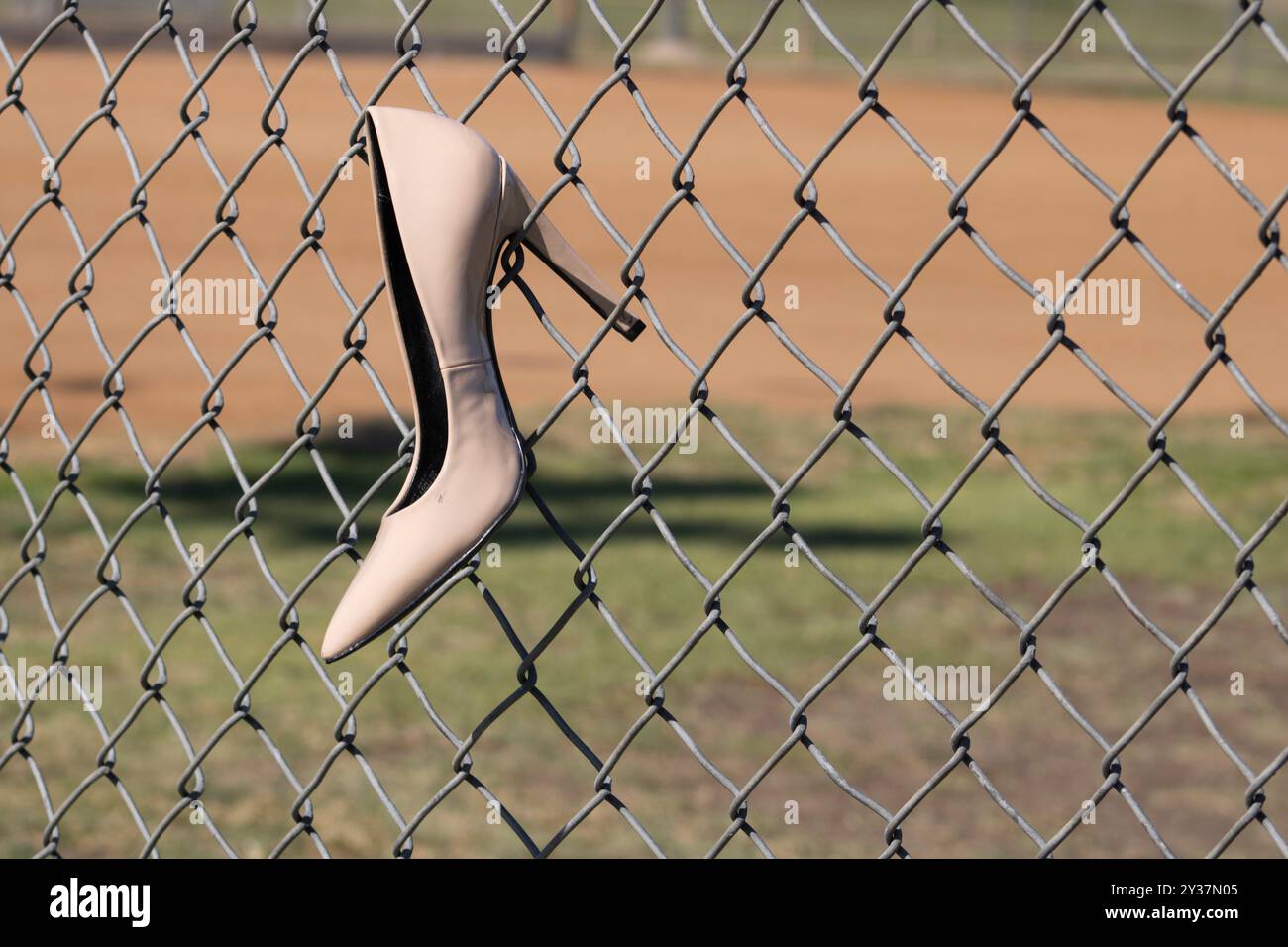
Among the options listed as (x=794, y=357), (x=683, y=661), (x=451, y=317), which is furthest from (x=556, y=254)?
(x=683, y=661)

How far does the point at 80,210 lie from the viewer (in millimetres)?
12891

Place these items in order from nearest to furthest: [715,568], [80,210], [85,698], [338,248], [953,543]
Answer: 1. [85,698]
2. [715,568]
3. [953,543]
4. [338,248]
5. [80,210]

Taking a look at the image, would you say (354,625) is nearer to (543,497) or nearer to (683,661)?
(683,661)

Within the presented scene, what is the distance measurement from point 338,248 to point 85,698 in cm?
978

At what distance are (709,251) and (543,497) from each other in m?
6.74

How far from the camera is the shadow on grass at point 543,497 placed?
240 inches

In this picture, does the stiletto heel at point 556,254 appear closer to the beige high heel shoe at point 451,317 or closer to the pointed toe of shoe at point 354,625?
the beige high heel shoe at point 451,317

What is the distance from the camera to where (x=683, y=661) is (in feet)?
13.3

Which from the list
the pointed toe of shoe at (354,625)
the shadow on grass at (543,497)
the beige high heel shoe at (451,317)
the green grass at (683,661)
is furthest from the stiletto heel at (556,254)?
the shadow on grass at (543,497)

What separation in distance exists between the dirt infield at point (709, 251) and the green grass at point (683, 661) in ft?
4.64

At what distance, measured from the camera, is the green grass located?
13.0 feet

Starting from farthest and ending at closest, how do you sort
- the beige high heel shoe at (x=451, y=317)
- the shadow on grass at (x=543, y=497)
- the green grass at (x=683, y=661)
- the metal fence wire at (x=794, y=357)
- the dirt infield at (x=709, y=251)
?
the dirt infield at (x=709, y=251) < the shadow on grass at (x=543, y=497) < the green grass at (x=683, y=661) < the beige high heel shoe at (x=451, y=317) < the metal fence wire at (x=794, y=357)
